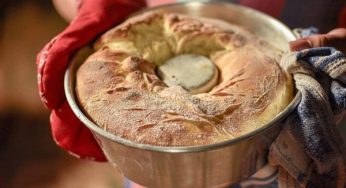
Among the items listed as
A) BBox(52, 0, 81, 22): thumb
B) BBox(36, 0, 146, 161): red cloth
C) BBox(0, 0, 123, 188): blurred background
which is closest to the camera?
BBox(36, 0, 146, 161): red cloth

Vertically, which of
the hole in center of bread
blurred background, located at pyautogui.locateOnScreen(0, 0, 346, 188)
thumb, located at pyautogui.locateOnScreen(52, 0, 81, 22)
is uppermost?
thumb, located at pyautogui.locateOnScreen(52, 0, 81, 22)

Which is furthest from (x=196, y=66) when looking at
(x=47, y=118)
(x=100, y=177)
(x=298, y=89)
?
(x=47, y=118)

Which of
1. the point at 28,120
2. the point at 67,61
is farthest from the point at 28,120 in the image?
the point at 67,61

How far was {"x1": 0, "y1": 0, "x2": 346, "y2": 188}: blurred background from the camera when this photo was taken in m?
1.40

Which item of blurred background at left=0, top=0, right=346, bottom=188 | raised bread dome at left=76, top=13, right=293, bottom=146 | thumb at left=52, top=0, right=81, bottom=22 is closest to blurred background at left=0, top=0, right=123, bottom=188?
blurred background at left=0, top=0, right=346, bottom=188

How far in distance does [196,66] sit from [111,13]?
0.55ft

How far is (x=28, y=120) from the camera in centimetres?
154

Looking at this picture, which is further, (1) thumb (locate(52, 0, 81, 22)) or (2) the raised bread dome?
(1) thumb (locate(52, 0, 81, 22))

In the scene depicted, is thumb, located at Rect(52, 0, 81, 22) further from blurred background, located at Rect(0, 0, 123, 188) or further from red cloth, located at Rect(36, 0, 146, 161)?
blurred background, located at Rect(0, 0, 123, 188)

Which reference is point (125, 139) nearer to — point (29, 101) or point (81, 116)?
point (81, 116)

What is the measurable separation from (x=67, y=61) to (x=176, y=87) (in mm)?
165

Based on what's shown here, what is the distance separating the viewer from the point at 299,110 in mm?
507

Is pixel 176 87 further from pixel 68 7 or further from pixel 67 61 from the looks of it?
pixel 68 7

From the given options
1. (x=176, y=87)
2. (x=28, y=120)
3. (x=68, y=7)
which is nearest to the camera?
(x=176, y=87)
